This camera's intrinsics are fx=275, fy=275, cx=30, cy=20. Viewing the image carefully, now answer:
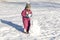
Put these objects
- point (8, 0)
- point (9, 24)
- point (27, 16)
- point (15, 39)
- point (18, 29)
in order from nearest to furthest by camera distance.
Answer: point (15, 39) → point (27, 16) → point (18, 29) → point (9, 24) → point (8, 0)

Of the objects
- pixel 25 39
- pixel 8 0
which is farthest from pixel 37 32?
pixel 8 0

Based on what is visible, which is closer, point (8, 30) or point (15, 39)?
point (15, 39)

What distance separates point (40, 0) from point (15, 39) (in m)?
16.6

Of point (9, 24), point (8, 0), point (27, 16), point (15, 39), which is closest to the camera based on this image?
point (15, 39)

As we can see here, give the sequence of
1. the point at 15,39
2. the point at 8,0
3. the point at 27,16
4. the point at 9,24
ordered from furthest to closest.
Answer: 1. the point at 8,0
2. the point at 9,24
3. the point at 27,16
4. the point at 15,39

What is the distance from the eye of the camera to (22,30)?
11461 mm

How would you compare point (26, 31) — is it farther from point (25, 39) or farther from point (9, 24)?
point (9, 24)

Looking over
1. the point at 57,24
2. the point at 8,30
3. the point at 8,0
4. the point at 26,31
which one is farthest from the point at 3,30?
the point at 8,0

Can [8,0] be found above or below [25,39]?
below

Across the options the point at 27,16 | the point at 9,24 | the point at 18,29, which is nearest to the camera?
the point at 27,16

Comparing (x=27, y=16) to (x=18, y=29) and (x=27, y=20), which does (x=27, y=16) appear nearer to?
(x=27, y=20)

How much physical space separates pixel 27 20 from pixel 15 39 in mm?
1220

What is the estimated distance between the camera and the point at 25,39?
10.1 m

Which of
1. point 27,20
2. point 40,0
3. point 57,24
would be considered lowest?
point 40,0
